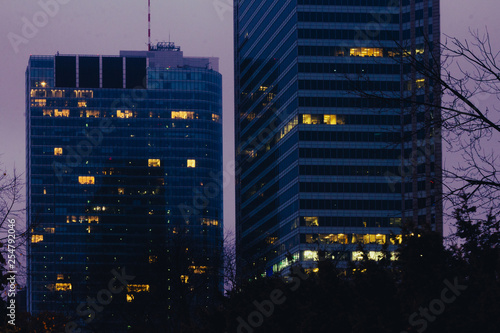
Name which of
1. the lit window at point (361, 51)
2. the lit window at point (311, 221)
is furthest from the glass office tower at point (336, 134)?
the lit window at point (361, 51)

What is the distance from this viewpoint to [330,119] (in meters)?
151

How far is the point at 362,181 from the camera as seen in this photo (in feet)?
491

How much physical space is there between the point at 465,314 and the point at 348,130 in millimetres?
128109

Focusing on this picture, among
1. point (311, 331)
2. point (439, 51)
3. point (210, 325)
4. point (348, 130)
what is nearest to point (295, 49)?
point (348, 130)

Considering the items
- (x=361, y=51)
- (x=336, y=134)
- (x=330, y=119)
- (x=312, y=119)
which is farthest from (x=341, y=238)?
(x=361, y=51)

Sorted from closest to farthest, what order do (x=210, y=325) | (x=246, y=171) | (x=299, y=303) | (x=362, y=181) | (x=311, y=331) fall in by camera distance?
(x=311, y=331) → (x=299, y=303) → (x=210, y=325) → (x=362, y=181) → (x=246, y=171)

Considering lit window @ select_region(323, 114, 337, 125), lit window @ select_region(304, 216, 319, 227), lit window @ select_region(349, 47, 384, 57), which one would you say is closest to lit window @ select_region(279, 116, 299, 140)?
lit window @ select_region(323, 114, 337, 125)

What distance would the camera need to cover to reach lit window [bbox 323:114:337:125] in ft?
494

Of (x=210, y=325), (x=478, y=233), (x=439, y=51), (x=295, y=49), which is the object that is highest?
(x=295, y=49)

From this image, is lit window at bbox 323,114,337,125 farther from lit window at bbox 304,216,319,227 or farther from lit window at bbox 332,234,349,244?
lit window at bbox 332,234,349,244

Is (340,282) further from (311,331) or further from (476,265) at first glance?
(476,265)

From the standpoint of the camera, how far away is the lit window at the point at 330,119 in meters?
151

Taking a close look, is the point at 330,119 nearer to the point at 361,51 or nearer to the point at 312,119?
the point at 312,119

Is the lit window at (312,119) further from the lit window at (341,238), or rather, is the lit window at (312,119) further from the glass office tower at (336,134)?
the lit window at (341,238)
